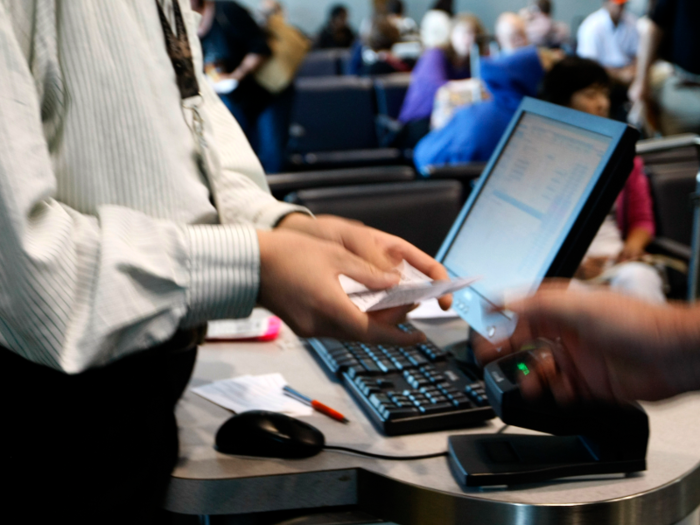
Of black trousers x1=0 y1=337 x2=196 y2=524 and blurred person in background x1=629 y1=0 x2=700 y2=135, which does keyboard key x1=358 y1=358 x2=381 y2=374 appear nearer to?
black trousers x1=0 y1=337 x2=196 y2=524

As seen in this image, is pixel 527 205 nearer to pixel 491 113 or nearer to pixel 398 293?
pixel 398 293

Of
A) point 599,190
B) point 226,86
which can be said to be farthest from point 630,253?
point 226,86

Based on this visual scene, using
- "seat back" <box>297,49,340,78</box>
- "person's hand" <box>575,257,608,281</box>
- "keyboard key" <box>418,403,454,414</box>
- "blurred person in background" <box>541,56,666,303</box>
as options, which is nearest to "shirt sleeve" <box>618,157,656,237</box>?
"blurred person in background" <box>541,56,666,303</box>

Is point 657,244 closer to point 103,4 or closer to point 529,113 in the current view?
point 529,113

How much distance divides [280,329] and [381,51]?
578 cm

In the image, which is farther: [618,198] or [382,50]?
[382,50]

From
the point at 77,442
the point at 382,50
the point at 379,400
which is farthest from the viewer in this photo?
the point at 382,50

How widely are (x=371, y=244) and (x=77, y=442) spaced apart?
36cm

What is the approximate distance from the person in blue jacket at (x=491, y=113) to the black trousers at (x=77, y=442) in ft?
7.39

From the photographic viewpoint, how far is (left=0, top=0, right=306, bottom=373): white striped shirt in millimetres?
646

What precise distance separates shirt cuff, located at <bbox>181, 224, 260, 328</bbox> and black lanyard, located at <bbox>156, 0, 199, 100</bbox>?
0.24 metres

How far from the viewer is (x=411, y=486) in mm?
783

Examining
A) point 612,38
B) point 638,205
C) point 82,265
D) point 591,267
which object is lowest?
point 591,267

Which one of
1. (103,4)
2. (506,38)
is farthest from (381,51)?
(103,4)
